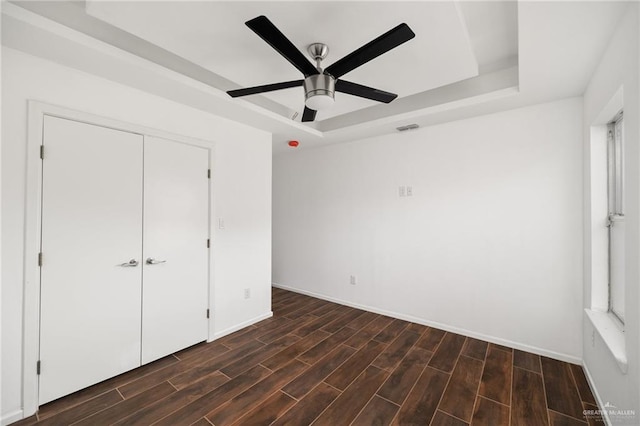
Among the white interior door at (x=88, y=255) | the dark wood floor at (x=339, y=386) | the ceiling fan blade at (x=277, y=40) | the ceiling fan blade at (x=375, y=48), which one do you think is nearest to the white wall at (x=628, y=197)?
the dark wood floor at (x=339, y=386)

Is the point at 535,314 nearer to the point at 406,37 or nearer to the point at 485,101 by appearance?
the point at 485,101

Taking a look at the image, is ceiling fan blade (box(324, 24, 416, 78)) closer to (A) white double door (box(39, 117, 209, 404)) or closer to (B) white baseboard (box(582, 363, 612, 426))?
(A) white double door (box(39, 117, 209, 404))

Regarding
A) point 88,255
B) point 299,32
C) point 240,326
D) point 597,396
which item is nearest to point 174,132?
point 88,255

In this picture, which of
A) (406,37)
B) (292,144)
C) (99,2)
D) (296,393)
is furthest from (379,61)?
(296,393)

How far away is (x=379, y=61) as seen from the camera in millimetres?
2008

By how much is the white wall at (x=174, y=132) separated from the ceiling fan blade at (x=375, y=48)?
178 cm

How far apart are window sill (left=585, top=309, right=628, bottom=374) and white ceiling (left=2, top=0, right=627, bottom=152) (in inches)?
75.1

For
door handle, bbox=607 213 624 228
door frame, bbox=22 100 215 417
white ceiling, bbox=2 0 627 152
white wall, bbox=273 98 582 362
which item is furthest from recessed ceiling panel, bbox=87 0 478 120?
door handle, bbox=607 213 624 228

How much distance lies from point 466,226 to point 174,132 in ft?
10.9

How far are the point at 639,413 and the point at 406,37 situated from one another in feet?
7.08

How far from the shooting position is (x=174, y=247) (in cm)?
272

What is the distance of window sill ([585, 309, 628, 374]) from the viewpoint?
152cm

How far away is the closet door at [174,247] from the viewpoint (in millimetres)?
2523

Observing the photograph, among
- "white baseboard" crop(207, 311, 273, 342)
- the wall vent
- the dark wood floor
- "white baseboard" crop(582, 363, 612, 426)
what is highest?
the wall vent
